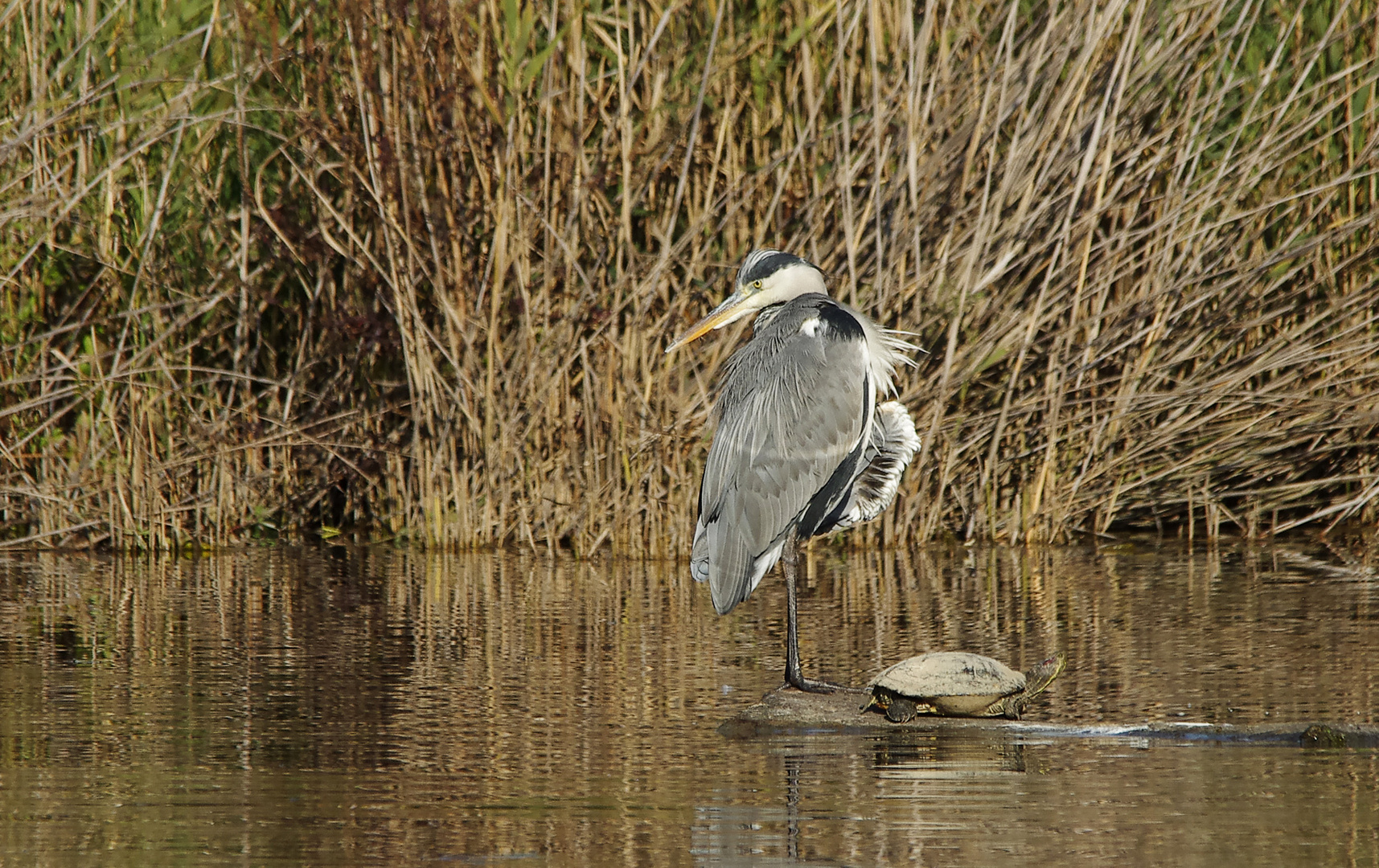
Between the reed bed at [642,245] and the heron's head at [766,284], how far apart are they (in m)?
1.95

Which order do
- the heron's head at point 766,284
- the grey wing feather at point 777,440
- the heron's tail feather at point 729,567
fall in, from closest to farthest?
the heron's tail feather at point 729,567, the grey wing feather at point 777,440, the heron's head at point 766,284

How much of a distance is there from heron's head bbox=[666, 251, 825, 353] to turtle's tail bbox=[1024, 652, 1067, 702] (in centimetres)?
153

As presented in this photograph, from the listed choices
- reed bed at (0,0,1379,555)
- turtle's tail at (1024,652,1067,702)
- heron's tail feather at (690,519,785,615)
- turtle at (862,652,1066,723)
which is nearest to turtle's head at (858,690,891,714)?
turtle at (862,652,1066,723)

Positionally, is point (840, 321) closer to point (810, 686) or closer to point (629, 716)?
point (810, 686)

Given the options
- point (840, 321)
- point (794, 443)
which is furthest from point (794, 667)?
point (840, 321)

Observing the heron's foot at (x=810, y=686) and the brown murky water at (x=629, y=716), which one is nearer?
the brown murky water at (x=629, y=716)

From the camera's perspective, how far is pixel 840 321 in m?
5.26

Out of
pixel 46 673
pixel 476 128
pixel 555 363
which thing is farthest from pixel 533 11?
pixel 46 673

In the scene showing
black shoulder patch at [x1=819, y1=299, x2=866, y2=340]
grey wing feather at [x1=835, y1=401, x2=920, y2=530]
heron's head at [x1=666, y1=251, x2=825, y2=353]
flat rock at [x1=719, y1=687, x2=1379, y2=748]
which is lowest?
flat rock at [x1=719, y1=687, x2=1379, y2=748]

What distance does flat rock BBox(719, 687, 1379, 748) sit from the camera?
156 inches

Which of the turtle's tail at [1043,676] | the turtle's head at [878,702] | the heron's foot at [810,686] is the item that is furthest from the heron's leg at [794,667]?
the turtle's tail at [1043,676]

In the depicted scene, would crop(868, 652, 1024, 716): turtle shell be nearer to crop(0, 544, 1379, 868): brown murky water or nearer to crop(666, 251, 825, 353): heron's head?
crop(0, 544, 1379, 868): brown murky water

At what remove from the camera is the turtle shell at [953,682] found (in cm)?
430

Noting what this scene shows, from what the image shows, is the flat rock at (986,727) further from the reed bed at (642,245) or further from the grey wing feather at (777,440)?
the reed bed at (642,245)
